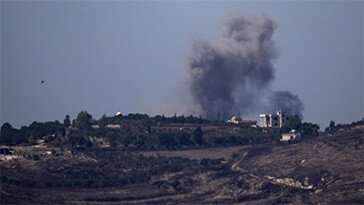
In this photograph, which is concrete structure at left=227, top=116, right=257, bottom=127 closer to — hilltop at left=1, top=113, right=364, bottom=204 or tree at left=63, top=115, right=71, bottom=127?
hilltop at left=1, top=113, right=364, bottom=204

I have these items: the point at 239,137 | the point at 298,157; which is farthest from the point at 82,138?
the point at 298,157

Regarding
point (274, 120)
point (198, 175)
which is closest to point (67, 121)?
point (198, 175)

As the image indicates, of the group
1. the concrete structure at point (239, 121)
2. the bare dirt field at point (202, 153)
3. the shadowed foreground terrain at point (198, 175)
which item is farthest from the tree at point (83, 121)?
the concrete structure at point (239, 121)

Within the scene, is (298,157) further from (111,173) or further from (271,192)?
(111,173)

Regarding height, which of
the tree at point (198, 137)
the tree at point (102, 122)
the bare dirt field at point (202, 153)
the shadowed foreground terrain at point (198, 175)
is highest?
the tree at point (102, 122)

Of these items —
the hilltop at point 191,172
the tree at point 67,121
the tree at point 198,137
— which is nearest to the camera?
the hilltop at point 191,172

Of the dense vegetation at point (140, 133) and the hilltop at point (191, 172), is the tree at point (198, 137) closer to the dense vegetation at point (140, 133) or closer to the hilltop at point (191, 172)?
the dense vegetation at point (140, 133)
